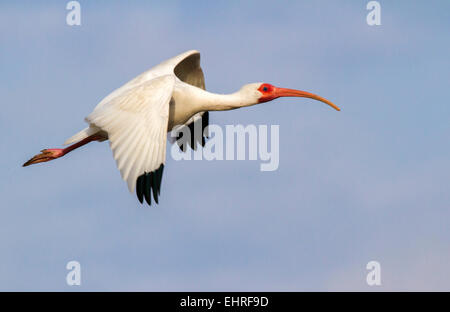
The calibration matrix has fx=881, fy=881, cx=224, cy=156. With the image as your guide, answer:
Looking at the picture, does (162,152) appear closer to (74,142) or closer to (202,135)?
(74,142)

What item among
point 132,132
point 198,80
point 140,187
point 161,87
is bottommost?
point 140,187

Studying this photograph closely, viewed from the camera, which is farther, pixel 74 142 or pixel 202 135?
pixel 202 135

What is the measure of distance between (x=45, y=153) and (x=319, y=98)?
274 inches

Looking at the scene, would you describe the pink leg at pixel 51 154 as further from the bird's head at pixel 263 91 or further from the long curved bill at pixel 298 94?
the long curved bill at pixel 298 94

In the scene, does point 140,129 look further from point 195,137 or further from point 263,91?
point 195,137

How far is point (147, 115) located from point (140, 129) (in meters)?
0.41

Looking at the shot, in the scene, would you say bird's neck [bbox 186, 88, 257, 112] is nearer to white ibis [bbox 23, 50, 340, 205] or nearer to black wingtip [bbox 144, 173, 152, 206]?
white ibis [bbox 23, 50, 340, 205]

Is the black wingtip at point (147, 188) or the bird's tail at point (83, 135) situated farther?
the bird's tail at point (83, 135)

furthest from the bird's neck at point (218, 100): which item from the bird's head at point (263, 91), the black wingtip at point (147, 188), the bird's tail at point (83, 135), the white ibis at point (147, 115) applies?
the black wingtip at point (147, 188)

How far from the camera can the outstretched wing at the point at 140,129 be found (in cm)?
1686

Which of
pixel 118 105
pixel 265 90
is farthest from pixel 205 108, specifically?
pixel 118 105

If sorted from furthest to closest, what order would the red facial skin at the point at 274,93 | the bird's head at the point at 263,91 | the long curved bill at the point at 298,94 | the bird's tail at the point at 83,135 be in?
the long curved bill at the point at 298,94
the red facial skin at the point at 274,93
the bird's head at the point at 263,91
the bird's tail at the point at 83,135

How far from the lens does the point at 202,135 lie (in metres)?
24.0

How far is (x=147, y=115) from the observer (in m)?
17.6
